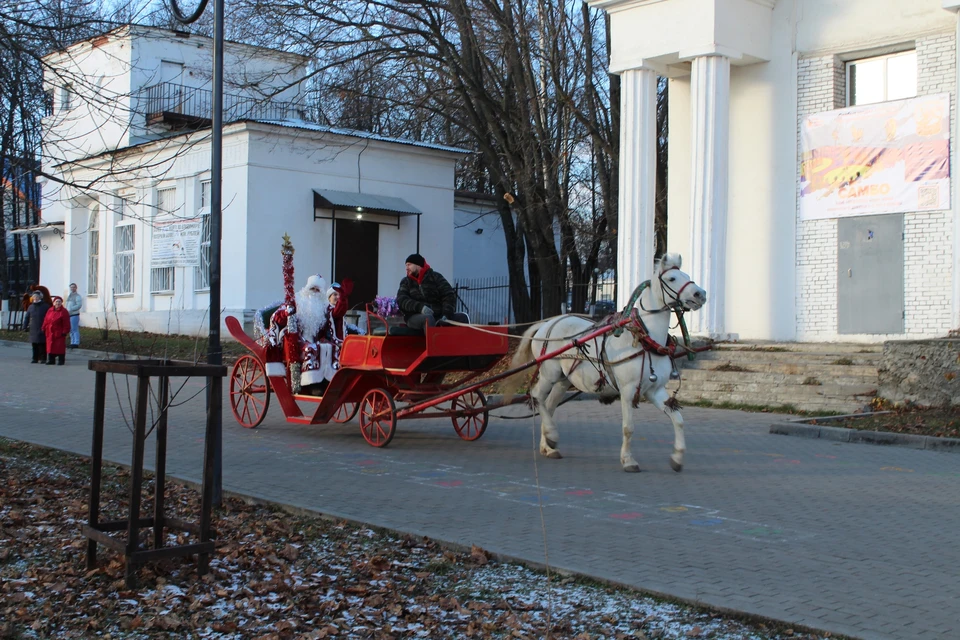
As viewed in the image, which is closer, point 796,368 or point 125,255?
point 796,368

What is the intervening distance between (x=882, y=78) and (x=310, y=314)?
1217 centimetres

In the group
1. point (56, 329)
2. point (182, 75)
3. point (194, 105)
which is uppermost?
point (182, 75)

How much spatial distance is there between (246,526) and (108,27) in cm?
499

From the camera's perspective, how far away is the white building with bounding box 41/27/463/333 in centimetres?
2672

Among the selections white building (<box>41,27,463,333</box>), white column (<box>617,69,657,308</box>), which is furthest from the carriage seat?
white building (<box>41,27,463,333</box>)

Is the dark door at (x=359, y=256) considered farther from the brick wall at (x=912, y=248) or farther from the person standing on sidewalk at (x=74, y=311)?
the brick wall at (x=912, y=248)

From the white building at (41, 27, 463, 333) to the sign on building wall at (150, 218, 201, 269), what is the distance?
0.04m

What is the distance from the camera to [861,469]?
1049 cm

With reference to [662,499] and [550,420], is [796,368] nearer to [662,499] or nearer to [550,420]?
[550,420]

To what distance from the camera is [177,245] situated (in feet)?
94.6

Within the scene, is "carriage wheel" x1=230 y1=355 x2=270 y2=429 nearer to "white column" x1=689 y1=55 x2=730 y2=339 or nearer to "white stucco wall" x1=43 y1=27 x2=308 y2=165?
"white stucco wall" x1=43 y1=27 x2=308 y2=165

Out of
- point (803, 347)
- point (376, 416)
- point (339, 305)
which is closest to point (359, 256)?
point (803, 347)

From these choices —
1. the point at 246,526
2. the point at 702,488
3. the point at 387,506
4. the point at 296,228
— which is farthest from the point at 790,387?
the point at 296,228

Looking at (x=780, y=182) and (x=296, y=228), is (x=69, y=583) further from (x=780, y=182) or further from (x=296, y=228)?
(x=296, y=228)
